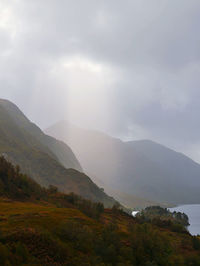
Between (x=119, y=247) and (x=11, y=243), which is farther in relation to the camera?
(x=119, y=247)

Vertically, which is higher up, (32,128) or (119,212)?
(32,128)

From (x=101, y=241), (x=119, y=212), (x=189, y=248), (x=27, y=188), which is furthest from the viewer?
(x=119, y=212)

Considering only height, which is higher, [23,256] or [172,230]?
[172,230]

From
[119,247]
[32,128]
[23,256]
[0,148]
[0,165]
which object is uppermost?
[32,128]

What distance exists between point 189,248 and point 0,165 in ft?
143

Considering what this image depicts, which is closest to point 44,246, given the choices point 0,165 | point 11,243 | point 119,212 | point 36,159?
point 11,243

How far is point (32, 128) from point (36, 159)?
8064cm

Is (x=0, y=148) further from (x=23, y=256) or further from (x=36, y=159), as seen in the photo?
(x=23, y=256)

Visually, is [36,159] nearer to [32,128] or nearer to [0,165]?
[0,165]

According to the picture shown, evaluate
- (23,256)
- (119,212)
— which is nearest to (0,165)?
(119,212)

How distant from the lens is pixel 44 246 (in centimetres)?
2002

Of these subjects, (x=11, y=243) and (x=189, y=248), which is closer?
(x=11, y=243)

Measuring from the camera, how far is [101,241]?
80.4 ft

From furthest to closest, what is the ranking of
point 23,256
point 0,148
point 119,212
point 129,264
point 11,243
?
1. point 0,148
2. point 119,212
3. point 129,264
4. point 11,243
5. point 23,256
